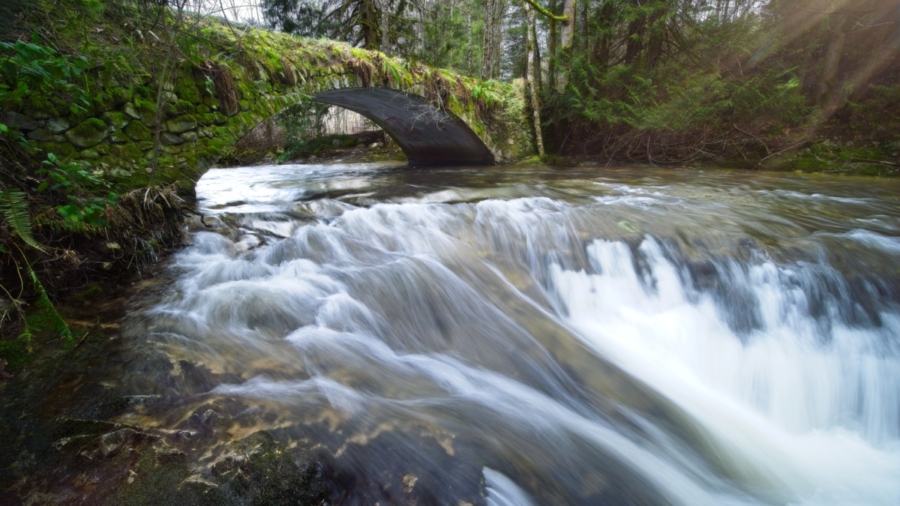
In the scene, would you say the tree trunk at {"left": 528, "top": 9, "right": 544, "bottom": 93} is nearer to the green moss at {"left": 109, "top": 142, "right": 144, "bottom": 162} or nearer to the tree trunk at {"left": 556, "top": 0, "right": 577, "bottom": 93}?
the tree trunk at {"left": 556, "top": 0, "right": 577, "bottom": 93}

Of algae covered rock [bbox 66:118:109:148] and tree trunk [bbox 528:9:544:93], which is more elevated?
tree trunk [bbox 528:9:544:93]

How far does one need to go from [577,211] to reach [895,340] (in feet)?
9.27

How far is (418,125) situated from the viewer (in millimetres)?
10469

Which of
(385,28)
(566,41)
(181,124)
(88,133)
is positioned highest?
(385,28)

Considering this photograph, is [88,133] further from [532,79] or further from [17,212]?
[532,79]

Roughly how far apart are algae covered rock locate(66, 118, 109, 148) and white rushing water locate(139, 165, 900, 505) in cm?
123

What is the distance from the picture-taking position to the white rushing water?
2.06m

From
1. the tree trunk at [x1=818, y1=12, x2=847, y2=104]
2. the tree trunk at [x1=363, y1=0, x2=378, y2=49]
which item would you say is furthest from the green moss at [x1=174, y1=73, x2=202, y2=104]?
the tree trunk at [x1=818, y1=12, x2=847, y2=104]

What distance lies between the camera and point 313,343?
2.65 metres

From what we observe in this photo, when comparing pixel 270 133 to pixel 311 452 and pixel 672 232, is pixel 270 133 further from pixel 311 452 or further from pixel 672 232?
pixel 311 452

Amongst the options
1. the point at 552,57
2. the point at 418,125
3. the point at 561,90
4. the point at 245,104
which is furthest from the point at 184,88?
the point at 561,90

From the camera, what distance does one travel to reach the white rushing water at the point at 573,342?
2061 mm

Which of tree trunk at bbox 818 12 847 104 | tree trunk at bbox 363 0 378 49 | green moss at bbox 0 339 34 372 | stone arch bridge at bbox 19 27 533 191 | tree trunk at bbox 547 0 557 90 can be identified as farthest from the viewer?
tree trunk at bbox 363 0 378 49

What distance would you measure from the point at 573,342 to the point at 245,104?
5.14m
